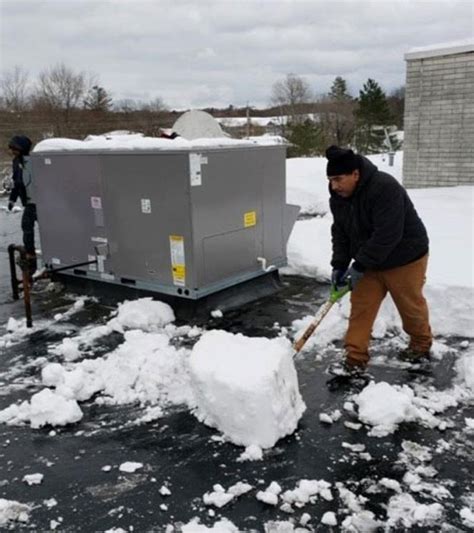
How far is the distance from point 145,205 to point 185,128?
1987 mm

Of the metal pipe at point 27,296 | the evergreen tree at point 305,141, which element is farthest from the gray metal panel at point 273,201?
the evergreen tree at point 305,141

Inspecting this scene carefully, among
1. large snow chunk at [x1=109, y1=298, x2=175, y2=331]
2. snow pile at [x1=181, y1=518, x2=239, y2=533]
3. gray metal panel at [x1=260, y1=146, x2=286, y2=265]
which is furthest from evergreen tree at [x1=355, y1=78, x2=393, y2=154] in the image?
snow pile at [x1=181, y1=518, x2=239, y2=533]

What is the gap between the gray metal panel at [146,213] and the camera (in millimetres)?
5633

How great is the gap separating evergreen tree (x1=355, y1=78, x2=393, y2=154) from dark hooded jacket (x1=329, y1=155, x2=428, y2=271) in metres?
35.0

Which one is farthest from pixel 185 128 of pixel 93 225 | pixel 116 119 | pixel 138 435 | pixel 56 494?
pixel 116 119

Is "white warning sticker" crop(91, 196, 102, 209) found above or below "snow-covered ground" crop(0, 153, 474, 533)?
above

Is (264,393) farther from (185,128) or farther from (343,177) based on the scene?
(185,128)

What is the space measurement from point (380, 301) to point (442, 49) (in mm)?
8306

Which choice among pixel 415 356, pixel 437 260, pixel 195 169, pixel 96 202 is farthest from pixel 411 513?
pixel 96 202

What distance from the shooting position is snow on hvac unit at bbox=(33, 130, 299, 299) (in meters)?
5.69

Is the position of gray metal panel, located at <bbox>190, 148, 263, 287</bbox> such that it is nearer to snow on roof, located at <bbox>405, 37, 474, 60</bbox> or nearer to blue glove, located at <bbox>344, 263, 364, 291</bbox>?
blue glove, located at <bbox>344, 263, 364, 291</bbox>

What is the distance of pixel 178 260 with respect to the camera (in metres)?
5.83

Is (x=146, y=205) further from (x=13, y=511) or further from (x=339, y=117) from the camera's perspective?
(x=339, y=117)

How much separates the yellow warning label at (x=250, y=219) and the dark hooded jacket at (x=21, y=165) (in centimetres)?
296
